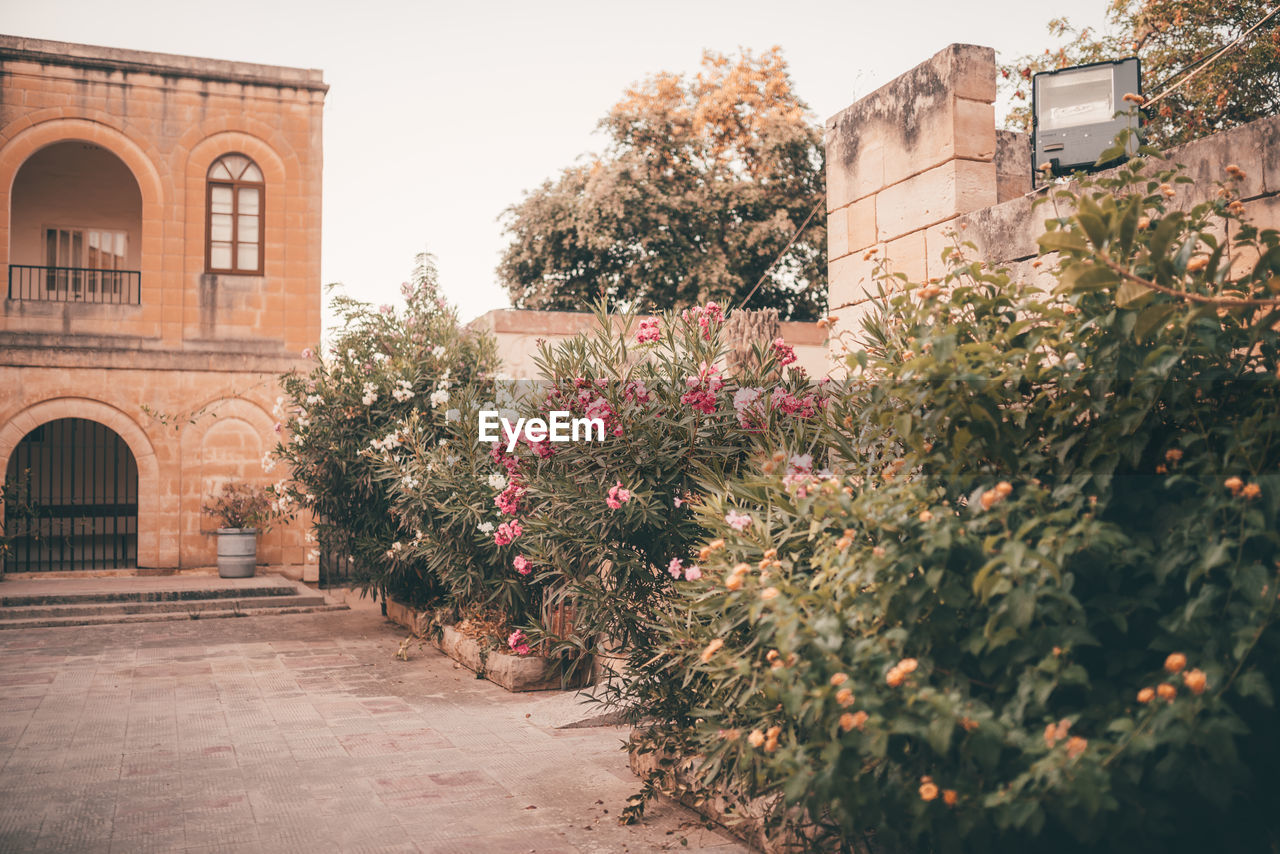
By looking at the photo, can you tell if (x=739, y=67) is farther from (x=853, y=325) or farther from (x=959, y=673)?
(x=959, y=673)

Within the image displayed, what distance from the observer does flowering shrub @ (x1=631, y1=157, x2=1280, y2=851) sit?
2414 millimetres

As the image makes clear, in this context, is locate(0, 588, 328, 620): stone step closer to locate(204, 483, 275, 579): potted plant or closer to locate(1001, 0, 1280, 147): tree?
locate(204, 483, 275, 579): potted plant

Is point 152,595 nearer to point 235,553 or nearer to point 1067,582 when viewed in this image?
point 235,553

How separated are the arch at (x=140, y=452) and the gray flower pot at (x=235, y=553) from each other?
1.34 meters

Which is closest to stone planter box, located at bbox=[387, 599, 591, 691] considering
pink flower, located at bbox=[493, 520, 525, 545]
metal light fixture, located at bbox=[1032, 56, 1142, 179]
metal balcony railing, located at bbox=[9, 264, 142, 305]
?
pink flower, located at bbox=[493, 520, 525, 545]

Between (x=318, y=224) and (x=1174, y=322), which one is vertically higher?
(x=318, y=224)

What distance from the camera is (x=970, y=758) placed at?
257cm

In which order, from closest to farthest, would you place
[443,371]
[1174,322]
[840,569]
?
[1174,322] < [840,569] < [443,371]

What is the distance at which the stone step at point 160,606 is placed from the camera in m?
11.5

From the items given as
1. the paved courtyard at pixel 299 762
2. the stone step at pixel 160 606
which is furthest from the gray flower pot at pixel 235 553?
the paved courtyard at pixel 299 762

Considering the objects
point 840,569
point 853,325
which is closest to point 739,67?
point 853,325

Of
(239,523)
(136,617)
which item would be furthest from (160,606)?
(239,523)

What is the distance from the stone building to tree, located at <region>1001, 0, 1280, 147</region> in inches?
430

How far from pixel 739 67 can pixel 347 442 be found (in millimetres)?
15483
